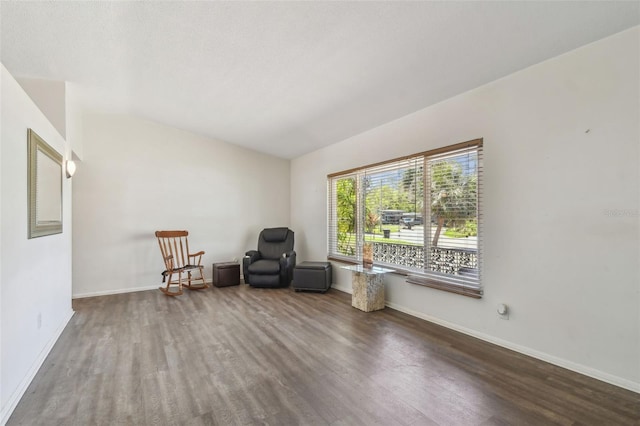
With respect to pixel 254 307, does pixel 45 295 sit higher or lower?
higher

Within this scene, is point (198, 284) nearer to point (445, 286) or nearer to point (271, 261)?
point (271, 261)

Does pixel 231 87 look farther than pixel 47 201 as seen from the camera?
Yes

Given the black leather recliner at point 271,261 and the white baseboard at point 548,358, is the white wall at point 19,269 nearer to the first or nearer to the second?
the black leather recliner at point 271,261

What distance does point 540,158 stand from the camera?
255cm

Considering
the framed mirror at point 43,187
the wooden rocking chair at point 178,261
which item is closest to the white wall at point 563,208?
the framed mirror at point 43,187

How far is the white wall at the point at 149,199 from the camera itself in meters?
A: 4.79

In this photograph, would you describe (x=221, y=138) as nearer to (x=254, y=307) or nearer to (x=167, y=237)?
(x=167, y=237)

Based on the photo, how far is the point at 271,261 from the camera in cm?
538

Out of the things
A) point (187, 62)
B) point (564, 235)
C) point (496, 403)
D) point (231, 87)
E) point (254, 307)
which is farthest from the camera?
point (254, 307)

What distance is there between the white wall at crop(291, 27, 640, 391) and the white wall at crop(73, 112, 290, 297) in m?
4.12

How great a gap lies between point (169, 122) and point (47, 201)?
2699 millimetres

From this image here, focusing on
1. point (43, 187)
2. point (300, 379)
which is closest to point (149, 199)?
point (43, 187)

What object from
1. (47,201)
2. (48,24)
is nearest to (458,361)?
(47,201)

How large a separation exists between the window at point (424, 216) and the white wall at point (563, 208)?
0.49 feet
